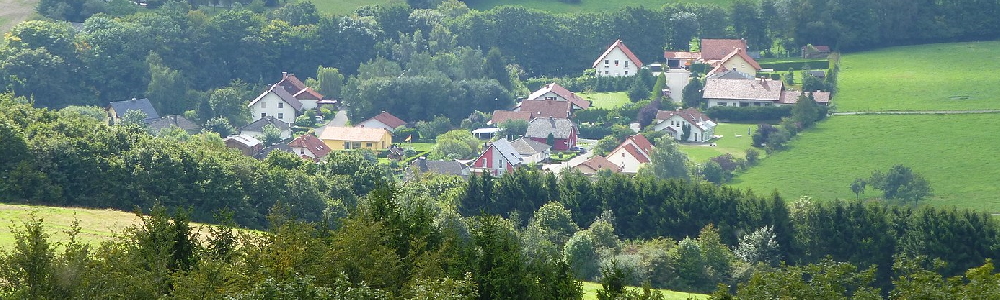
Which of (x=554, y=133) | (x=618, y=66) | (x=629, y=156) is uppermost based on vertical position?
(x=618, y=66)

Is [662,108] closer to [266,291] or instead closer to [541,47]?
[541,47]

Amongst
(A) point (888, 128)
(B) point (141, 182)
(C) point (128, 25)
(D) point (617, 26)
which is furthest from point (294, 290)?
(D) point (617, 26)

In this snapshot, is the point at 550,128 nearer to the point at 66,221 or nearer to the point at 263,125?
the point at 263,125

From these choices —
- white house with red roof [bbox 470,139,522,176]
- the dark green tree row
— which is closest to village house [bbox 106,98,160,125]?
white house with red roof [bbox 470,139,522,176]

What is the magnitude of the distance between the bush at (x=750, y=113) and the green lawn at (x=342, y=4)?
114 feet

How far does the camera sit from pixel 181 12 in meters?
101

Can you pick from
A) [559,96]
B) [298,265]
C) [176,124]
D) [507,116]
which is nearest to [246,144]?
[176,124]

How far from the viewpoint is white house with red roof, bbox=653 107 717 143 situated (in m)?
79.5

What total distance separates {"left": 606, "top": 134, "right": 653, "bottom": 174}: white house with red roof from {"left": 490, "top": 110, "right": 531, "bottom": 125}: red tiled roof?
1176cm

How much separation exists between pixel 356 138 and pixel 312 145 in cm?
342

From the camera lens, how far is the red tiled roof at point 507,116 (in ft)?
284

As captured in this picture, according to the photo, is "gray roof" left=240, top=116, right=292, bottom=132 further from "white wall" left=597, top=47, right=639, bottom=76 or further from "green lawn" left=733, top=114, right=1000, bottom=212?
"green lawn" left=733, top=114, right=1000, bottom=212

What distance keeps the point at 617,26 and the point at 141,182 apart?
203ft

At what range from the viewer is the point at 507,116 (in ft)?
286
